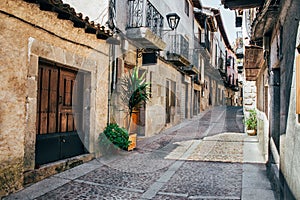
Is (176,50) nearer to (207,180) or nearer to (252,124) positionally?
(252,124)

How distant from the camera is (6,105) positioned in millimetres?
3883

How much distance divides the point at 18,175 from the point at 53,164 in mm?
871

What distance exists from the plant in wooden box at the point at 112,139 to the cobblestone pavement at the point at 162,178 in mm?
232

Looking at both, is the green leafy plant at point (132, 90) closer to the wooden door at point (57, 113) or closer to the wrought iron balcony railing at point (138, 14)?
the wooden door at point (57, 113)

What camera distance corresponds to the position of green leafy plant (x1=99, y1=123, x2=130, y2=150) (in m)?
6.40

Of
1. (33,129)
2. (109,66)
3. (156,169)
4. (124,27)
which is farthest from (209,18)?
(33,129)

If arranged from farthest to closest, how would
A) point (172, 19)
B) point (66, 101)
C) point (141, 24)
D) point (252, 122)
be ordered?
point (252, 122), point (172, 19), point (141, 24), point (66, 101)

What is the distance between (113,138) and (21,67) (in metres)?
2.96

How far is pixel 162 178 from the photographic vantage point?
4.87 m

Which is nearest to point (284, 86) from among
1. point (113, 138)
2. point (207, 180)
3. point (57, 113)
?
point (207, 180)

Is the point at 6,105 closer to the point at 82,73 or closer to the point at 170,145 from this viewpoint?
the point at 82,73

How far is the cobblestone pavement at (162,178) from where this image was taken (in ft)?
13.1

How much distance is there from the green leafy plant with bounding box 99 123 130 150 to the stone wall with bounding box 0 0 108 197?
6.41 ft

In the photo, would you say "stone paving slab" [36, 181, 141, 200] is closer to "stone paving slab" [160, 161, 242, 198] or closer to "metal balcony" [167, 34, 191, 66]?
"stone paving slab" [160, 161, 242, 198]
